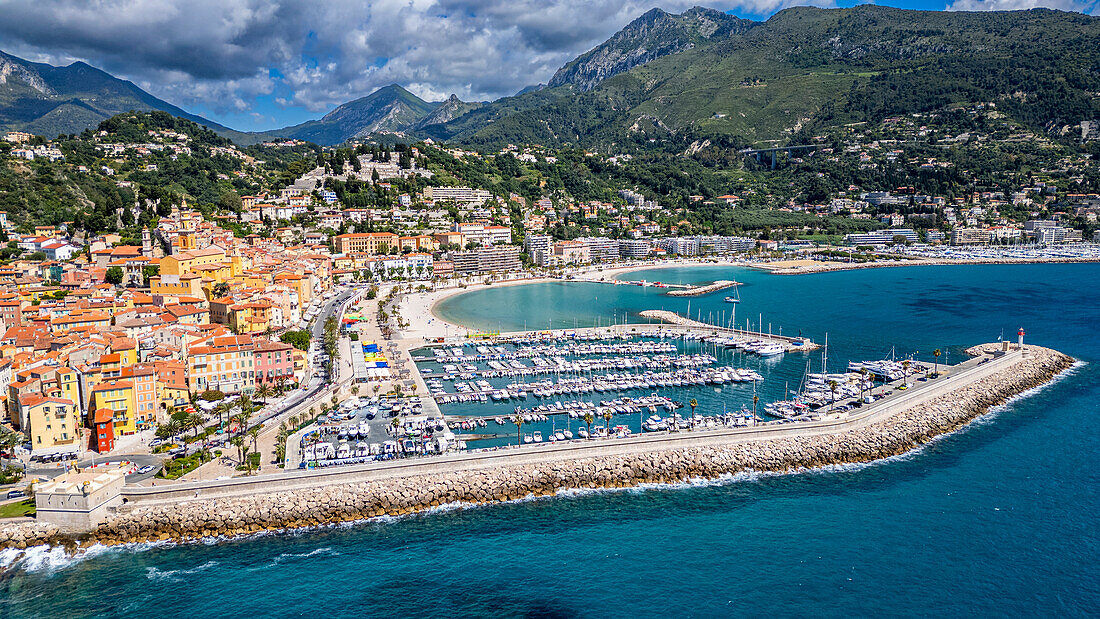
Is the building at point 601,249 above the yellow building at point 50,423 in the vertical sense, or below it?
above

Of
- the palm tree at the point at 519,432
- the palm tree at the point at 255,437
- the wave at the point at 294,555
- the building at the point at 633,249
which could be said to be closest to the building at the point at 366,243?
the building at the point at 633,249

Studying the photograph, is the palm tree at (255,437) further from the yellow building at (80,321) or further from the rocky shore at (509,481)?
the yellow building at (80,321)

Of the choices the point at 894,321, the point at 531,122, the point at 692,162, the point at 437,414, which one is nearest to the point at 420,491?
the point at 437,414

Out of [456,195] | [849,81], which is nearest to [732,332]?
[456,195]

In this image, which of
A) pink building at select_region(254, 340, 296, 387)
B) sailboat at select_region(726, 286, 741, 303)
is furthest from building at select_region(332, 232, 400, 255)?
pink building at select_region(254, 340, 296, 387)

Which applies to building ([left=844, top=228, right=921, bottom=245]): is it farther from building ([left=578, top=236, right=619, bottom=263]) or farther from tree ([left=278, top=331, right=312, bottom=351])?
tree ([left=278, top=331, right=312, bottom=351])
